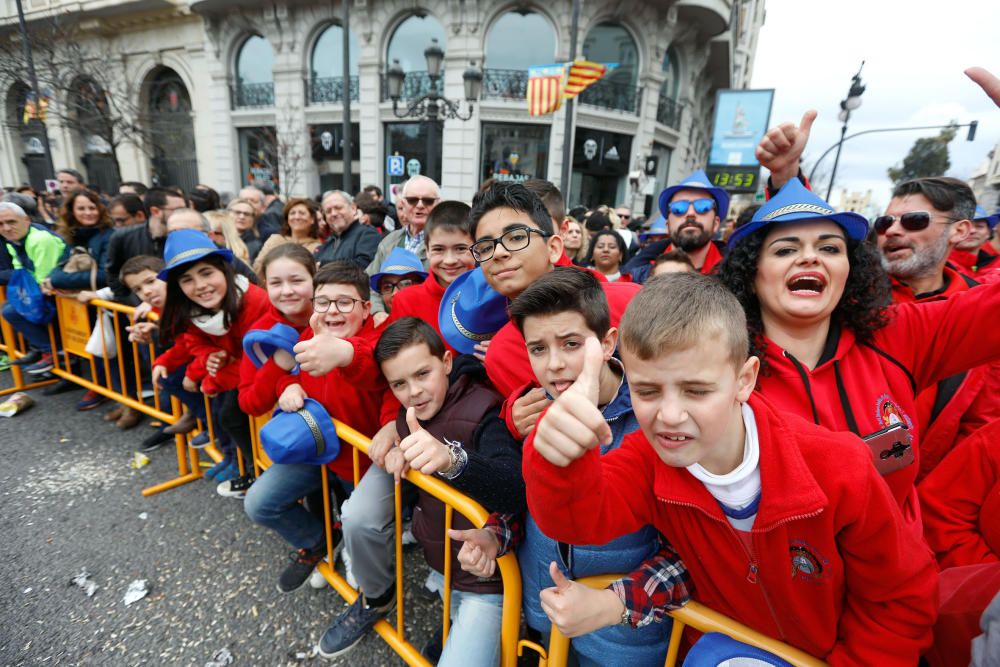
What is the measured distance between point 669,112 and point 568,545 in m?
21.3

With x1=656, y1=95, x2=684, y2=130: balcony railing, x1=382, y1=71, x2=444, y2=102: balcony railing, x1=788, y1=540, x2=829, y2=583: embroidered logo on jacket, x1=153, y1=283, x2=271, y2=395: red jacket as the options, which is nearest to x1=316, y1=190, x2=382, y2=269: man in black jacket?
x1=153, y1=283, x2=271, y2=395: red jacket

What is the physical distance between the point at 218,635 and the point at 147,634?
35 cm

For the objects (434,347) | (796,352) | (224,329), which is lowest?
(224,329)

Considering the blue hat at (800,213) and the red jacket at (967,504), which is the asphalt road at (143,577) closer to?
the red jacket at (967,504)

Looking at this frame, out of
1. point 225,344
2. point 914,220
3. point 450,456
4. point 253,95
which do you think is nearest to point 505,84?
point 253,95

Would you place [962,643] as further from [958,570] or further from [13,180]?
[13,180]

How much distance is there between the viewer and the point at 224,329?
3.01 metres

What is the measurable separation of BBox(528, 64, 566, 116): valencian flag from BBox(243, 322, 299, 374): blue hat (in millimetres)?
7683

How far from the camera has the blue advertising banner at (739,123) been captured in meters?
15.6

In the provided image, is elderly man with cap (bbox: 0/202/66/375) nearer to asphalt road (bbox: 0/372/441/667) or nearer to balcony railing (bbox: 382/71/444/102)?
asphalt road (bbox: 0/372/441/667)

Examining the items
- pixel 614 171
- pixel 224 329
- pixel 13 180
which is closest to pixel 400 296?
pixel 224 329

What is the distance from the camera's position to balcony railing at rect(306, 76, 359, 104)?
17777 mm

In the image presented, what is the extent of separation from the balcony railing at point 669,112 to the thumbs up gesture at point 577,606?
2007 cm

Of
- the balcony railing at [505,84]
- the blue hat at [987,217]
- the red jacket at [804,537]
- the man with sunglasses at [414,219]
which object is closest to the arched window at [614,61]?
the balcony railing at [505,84]
